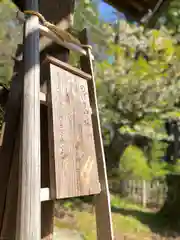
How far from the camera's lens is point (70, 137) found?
1279 mm

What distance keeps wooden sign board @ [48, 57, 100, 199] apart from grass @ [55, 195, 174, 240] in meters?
2.46

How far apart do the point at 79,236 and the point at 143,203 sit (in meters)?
4.36

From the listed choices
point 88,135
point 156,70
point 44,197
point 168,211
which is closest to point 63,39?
point 88,135

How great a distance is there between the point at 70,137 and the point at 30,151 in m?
0.24

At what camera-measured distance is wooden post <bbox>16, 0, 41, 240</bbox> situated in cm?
104

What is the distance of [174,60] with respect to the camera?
17.2 ft

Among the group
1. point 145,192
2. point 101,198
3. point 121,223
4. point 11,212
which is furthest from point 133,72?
point 11,212

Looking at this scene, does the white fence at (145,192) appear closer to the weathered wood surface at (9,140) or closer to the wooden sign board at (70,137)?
the wooden sign board at (70,137)

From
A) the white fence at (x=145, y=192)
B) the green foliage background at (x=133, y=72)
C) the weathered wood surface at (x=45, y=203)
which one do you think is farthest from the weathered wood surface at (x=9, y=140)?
the white fence at (x=145, y=192)

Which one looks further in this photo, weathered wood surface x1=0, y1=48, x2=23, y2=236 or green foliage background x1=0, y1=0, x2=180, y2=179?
green foliage background x1=0, y1=0, x2=180, y2=179

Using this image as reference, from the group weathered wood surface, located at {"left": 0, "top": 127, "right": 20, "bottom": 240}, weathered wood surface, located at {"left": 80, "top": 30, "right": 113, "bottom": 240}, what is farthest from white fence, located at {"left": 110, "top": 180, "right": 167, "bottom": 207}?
weathered wood surface, located at {"left": 0, "top": 127, "right": 20, "bottom": 240}

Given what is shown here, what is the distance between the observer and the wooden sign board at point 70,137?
118 centimetres

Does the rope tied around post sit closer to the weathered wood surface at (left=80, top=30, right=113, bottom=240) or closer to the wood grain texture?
the wood grain texture

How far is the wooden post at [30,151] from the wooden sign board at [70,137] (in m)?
0.09
